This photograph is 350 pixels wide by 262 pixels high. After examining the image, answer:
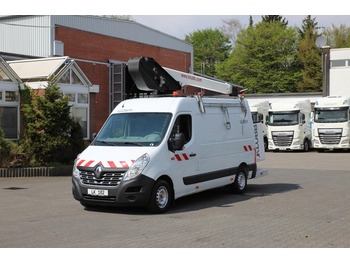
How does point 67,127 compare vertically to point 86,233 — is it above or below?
above

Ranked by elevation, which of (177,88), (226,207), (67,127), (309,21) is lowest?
(226,207)

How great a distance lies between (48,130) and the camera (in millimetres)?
17578

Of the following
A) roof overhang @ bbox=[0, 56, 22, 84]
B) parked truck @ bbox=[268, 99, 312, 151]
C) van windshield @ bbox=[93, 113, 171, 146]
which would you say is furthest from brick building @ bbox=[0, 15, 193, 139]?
van windshield @ bbox=[93, 113, 171, 146]

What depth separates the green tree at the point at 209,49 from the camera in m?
78.1

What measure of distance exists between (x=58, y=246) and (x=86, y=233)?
97 centimetres

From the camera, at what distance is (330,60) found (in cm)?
4947

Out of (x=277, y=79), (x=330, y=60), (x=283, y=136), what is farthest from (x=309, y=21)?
(x=283, y=136)

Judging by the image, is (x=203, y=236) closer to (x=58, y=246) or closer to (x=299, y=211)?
(x=58, y=246)

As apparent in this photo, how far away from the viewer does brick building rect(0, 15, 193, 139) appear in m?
31.0

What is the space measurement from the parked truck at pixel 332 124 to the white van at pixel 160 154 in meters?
20.4

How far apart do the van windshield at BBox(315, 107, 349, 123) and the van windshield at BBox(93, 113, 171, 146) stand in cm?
2357

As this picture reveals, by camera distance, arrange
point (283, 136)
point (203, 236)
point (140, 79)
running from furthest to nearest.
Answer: point (283, 136)
point (140, 79)
point (203, 236)

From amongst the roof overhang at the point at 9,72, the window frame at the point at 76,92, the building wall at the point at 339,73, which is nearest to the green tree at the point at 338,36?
the building wall at the point at 339,73

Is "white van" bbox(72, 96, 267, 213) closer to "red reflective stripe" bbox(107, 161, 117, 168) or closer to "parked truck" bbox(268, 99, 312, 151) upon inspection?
"red reflective stripe" bbox(107, 161, 117, 168)
